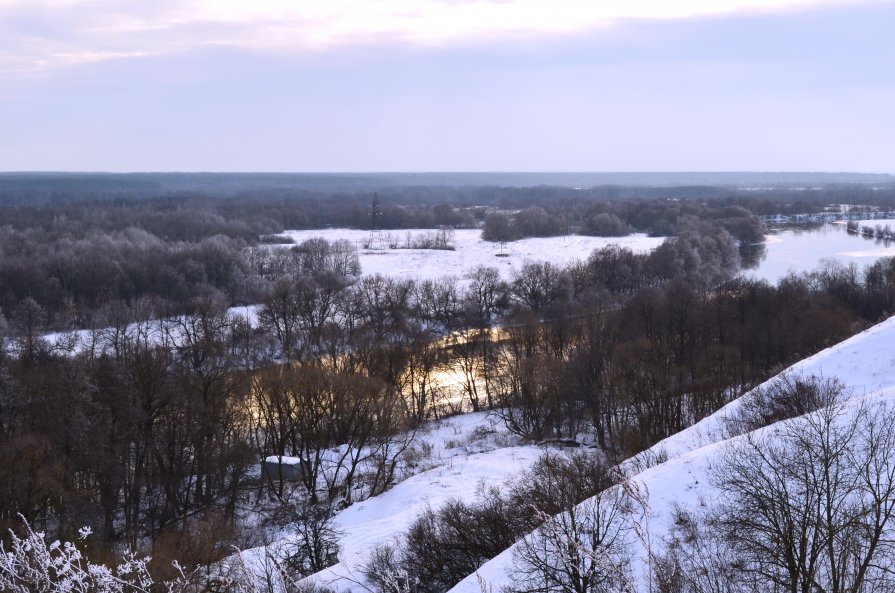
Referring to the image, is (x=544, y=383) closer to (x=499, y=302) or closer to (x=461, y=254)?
(x=499, y=302)

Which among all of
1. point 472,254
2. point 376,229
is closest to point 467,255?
point 472,254

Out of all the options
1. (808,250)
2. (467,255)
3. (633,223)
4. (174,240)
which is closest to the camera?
(808,250)

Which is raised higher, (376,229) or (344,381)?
(376,229)

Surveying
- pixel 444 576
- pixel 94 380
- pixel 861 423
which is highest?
pixel 861 423

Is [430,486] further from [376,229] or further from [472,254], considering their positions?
[376,229]

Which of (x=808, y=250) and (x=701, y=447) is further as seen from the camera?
(x=808, y=250)

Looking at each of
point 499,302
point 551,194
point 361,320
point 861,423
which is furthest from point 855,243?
point 551,194
